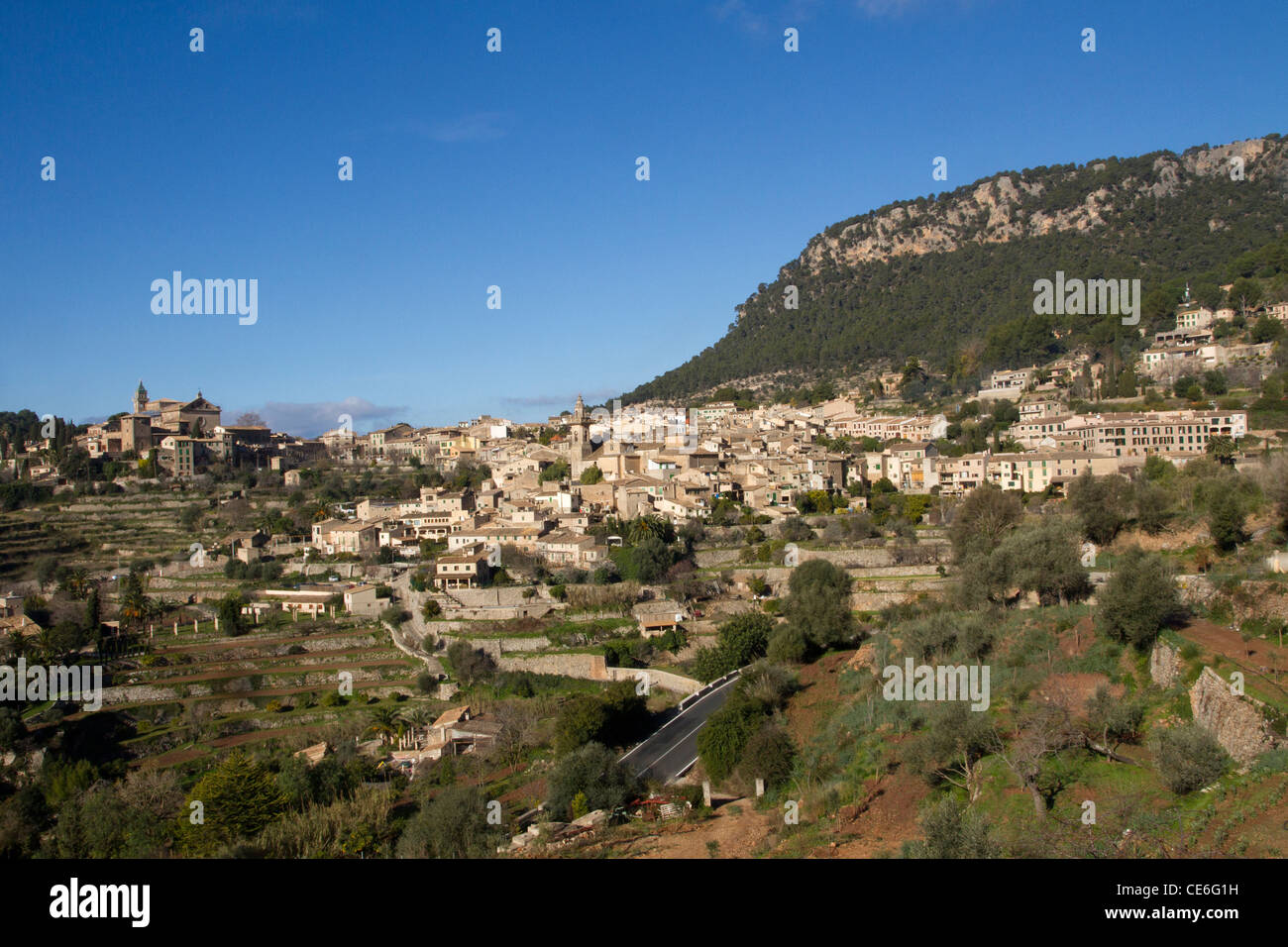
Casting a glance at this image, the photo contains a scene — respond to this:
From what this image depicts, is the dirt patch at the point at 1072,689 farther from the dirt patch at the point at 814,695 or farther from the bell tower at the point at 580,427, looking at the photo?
the bell tower at the point at 580,427

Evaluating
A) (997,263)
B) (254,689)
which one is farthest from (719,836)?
(997,263)

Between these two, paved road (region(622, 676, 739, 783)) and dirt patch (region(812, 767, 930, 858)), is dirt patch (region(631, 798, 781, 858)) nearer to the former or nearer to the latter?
dirt patch (region(812, 767, 930, 858))

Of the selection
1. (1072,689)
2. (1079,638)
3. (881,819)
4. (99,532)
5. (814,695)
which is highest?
(99,532)

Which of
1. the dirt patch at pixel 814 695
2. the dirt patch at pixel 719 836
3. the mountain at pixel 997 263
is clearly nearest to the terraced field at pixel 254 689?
the dirt patch at pixel 814 695

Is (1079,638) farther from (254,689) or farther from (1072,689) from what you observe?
(254,689)

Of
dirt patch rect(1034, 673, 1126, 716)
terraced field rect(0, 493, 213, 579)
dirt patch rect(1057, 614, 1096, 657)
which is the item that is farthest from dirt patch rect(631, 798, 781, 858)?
terraced field rect(0, 493, 213, 579)

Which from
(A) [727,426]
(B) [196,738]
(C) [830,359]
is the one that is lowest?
(B) [196,738]
